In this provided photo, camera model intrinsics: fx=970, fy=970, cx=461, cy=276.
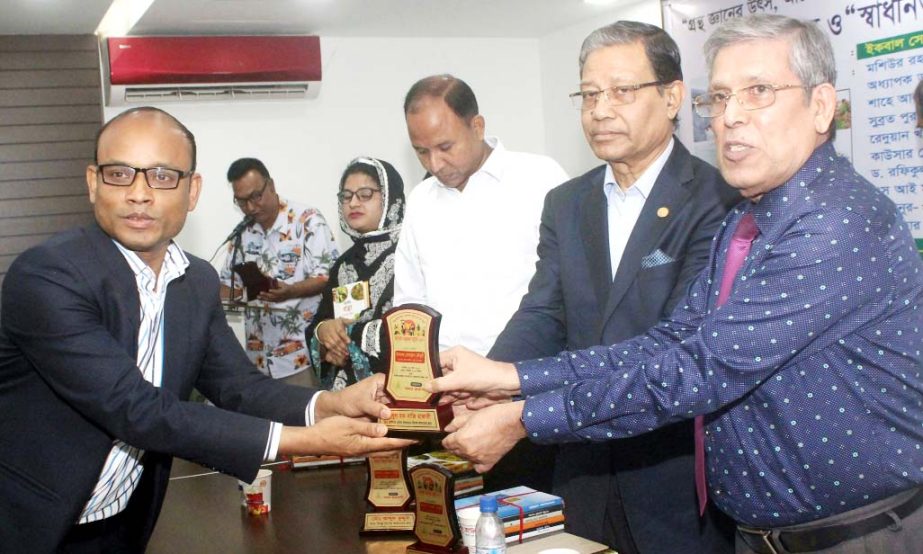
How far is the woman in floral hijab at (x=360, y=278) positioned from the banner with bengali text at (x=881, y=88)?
2.10 meters

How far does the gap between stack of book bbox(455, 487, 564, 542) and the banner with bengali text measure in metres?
→ 3.01

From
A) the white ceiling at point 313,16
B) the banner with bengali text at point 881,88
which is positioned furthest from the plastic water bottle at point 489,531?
the white ceiling at point 313,16

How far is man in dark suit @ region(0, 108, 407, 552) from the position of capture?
6.90 ft

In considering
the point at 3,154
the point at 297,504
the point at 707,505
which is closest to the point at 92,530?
the point at 297,504

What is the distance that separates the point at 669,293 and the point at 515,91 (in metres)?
5.92

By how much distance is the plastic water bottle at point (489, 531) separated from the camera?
187 centimetres

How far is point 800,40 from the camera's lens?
1.88m

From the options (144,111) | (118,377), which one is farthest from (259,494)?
(144,111)

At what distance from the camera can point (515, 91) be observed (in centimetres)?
807

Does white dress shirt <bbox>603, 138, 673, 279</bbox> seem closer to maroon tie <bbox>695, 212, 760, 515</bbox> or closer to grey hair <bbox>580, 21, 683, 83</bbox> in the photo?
grey hair <bbox>580, 21, 683, 83</bbox>

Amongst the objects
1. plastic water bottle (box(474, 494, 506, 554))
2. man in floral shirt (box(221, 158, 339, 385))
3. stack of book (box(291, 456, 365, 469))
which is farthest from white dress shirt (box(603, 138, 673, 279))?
man in floral shirt (box(221, 158, 339, 385))

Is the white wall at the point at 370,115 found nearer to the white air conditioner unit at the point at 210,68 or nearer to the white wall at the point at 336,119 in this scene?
the white wall at the point at 336,119

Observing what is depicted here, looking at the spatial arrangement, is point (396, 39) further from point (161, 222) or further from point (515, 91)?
point (161, 222)

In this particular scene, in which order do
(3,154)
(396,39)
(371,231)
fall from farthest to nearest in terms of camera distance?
(396,39), (3,154), (371,231)
